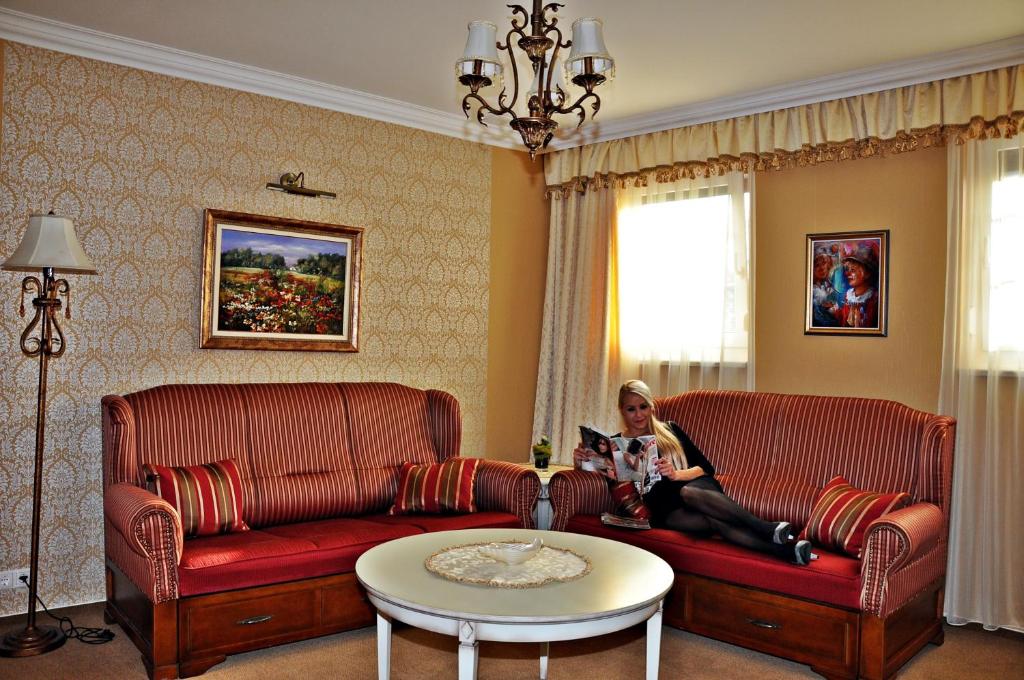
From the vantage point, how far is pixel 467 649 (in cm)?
256

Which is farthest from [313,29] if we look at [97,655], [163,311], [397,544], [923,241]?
[923,241]

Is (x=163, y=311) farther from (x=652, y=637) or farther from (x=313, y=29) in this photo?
(x=652, y=637)

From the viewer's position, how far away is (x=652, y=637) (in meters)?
3.05

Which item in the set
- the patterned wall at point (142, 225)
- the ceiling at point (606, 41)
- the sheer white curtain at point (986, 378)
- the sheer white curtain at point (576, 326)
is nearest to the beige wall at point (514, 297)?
the sheer white curtain at point (576, 326)

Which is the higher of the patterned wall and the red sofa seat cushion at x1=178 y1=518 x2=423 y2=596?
the patterned wall

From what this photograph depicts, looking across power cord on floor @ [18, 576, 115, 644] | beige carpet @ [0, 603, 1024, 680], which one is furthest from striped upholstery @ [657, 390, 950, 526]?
power cord on floor @ [18, 576, 115, 644]

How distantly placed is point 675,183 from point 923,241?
153cm

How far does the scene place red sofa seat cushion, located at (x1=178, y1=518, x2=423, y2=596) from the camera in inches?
131

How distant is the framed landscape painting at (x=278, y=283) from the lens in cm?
444

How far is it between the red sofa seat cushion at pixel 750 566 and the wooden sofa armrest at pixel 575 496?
0.11 meters

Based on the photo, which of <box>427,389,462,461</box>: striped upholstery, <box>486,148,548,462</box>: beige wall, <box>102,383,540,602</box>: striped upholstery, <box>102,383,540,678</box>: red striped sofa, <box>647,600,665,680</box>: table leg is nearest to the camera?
<box>647,600,665,680</box>: table leg

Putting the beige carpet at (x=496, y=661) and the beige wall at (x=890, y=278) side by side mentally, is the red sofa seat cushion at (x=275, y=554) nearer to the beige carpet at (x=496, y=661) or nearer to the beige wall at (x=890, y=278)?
the beige carpet at (x=496, y=661)

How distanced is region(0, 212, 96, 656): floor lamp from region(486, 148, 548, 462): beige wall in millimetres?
2743

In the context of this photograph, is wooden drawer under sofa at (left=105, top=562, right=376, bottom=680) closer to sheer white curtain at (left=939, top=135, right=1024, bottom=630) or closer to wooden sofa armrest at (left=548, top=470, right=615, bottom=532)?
wooden sofa armrest at (left=548, top=470, right=615, bottom=532)
